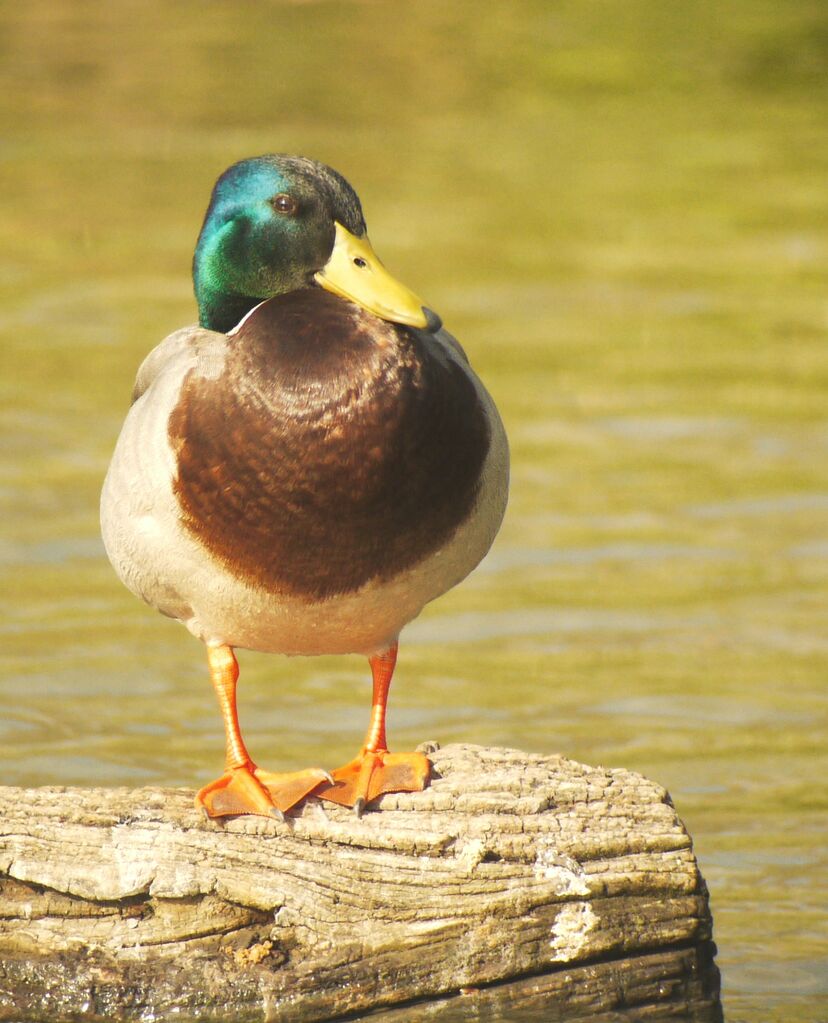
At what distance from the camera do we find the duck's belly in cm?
413

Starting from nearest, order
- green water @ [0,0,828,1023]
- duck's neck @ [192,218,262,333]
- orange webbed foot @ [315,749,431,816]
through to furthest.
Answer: duck's neck @ [192,218,262,333] → orange webbed foot @ [315,749,431,816] → green water @ [0,0,828,1023]

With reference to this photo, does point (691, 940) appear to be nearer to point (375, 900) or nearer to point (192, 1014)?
point (375, 900)

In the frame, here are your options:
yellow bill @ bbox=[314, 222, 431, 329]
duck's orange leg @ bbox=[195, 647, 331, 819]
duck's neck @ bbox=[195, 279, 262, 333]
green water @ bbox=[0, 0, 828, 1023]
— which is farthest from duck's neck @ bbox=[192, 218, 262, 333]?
green water @ bbox=[0, 0, 828, 1023]

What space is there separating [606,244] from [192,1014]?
9.22m

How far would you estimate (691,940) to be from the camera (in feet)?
13.9

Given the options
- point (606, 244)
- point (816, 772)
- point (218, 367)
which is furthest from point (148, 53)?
point (218, 367)

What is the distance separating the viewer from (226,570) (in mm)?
4098

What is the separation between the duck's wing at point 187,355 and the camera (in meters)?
4.11

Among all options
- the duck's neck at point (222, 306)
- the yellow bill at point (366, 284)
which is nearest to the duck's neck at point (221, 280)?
the duck's neck at point (222, 306)

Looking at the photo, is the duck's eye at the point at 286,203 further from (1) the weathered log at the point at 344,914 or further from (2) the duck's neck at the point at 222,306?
(1) the weathered log at the point at 344,914

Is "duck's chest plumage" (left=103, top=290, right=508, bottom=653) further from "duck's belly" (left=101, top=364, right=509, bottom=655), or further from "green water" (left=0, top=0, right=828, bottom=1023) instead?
"green water" (left=0, top=0, right=828, bottom=1023)

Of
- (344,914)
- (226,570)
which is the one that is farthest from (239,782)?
(226,570)

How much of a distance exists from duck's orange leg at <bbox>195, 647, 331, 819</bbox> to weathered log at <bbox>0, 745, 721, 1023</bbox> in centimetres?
6

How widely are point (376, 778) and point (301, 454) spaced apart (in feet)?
2.72
